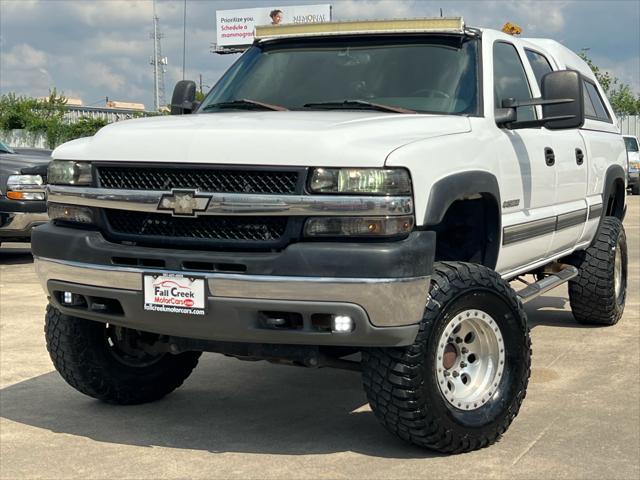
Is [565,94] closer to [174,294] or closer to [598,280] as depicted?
[174,294]

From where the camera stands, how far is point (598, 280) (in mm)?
7336

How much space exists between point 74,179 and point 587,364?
3457 millimetres

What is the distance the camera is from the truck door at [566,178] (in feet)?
20.0

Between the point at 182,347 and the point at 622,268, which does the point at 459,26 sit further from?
the point at 622,268

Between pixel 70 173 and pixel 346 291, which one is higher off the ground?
pixel 70 173

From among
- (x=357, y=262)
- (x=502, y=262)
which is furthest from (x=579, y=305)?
(x=357, y=262)

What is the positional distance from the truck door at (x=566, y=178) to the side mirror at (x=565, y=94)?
0.61m

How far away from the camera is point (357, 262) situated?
3980 millimetres

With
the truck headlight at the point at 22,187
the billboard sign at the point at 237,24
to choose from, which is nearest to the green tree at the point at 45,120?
the billboard sign at the point at 237,24

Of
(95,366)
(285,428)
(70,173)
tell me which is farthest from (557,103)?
(95,366)

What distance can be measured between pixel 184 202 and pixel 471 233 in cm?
165

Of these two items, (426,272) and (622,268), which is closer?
(426,272)

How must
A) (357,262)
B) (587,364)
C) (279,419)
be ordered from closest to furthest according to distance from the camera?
(357,262) → (279,419) → (587,364)

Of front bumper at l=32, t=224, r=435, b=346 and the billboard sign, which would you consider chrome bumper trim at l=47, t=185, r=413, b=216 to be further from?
the billboard sign
